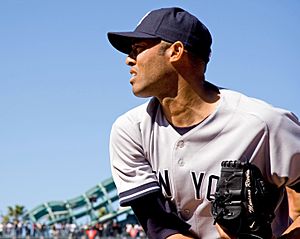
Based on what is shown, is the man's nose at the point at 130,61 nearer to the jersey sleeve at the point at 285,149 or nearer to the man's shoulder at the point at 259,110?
the man's shoulder at the point at 259,110

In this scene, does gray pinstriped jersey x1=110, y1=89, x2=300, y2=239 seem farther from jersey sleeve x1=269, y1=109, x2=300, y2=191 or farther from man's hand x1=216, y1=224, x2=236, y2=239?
man's hand x1=216, y1=224, x2=236, y2=239

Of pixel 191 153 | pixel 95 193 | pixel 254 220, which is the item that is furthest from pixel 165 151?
pixel 95 193

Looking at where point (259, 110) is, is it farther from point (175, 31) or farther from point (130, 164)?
point (130, 164)

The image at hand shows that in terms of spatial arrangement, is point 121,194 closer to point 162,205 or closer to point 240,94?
point 162,205

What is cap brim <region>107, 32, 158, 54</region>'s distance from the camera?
16.0 feet

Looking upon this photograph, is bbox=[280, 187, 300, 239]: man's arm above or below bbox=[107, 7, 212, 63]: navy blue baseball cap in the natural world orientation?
below

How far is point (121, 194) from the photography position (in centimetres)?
507

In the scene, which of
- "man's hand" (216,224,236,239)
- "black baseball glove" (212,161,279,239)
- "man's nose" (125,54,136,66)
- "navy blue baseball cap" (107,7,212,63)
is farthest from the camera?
"man's nose" (125,54,136,66)

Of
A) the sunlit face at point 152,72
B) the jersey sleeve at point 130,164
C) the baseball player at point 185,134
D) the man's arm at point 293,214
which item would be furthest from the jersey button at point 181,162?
the man's arm at point 293,214

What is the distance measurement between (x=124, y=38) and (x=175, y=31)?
1.02 feet

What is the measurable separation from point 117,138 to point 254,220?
3.46 ft

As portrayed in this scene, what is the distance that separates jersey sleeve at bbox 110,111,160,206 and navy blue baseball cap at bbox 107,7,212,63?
1.60ft

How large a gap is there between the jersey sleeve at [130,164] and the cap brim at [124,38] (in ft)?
1.26

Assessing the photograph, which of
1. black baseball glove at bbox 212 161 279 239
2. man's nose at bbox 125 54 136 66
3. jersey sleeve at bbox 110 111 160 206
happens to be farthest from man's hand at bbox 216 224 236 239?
man's nose at bbox 125 54 136 66
